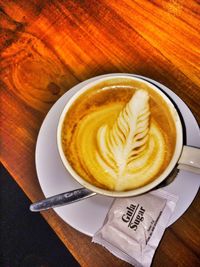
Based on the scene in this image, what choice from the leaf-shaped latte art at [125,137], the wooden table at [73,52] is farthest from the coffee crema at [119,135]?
the wooden table at [73,52]

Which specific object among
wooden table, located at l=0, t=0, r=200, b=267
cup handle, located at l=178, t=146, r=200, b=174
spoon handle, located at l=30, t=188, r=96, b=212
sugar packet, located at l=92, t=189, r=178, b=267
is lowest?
sugar packet, located at l=92, t=189, r=178, b=267

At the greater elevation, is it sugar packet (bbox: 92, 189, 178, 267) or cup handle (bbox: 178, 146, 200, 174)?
cup handle (bbox: 178, 146, 200, 174)

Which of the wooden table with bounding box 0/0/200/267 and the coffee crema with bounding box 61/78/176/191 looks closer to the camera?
→ the coffee crema with bounding box 61/78/176/191

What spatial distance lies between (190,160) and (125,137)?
0.17m

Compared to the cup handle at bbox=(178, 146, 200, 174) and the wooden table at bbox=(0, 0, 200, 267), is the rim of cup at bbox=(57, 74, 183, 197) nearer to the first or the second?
the cup handle at bbox=(178, 146, 200, 174)

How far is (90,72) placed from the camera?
41.3 inches

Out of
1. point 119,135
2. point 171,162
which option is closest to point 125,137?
point 119,135

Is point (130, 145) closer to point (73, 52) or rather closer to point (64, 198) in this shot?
point (64, 198)

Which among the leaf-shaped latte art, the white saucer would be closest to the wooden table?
the white saucer

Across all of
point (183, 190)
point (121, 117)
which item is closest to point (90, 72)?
point (121, 117)

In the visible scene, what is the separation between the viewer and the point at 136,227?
0.86 metres

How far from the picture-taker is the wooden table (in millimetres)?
1008

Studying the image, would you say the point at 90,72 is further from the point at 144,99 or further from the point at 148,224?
the point at 148,224

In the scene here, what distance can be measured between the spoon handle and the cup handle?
233 millimetres
